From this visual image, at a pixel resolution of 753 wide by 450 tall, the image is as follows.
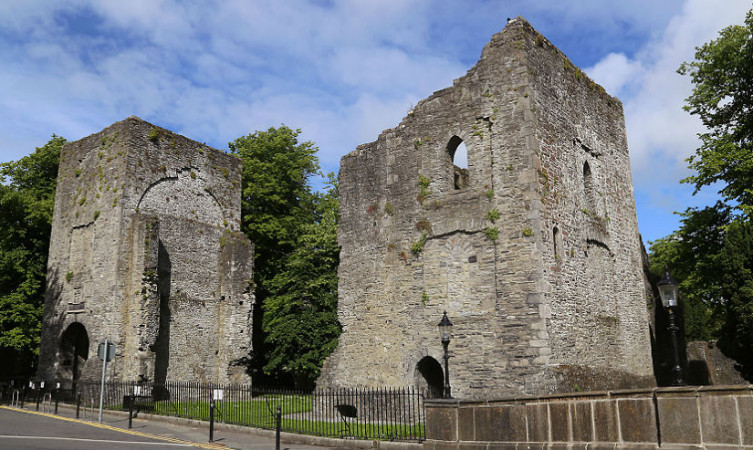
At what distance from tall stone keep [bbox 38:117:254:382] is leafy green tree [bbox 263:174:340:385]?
Answer: 174cm

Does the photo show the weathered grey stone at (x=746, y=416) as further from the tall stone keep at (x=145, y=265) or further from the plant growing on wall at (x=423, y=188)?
the tall stone keep at (x=145, y=265)

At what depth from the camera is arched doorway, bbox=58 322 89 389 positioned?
24.0 metres

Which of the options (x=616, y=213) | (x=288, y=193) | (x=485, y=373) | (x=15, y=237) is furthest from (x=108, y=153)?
(x=616, y=213)

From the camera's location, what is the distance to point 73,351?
24406mm

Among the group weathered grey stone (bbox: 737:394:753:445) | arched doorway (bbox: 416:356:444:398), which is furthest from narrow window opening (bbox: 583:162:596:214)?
weathered grey stone (bbox: 737:394:753:445)

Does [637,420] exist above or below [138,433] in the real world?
above

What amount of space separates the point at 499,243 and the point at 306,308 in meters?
12.4

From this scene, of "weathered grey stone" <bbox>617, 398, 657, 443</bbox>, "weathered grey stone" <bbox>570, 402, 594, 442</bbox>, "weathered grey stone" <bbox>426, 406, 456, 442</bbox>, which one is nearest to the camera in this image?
"weathered grey stone" <bbox>617, 398, 657, 443</bbox>

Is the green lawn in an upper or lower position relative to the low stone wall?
lower

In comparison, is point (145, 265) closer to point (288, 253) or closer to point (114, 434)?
point (114, 434)

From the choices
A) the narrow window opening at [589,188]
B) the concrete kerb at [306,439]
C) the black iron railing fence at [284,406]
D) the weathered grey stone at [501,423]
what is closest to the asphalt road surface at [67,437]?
the black iron railing fence at [284,406]

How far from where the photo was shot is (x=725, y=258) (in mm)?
20359

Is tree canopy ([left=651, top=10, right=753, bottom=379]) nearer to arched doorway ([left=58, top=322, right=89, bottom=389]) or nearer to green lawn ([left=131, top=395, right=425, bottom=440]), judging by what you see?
green lawn ([left=131, top=395, right=425, bottom=440])

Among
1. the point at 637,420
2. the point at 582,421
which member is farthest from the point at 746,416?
the point at 582,421
